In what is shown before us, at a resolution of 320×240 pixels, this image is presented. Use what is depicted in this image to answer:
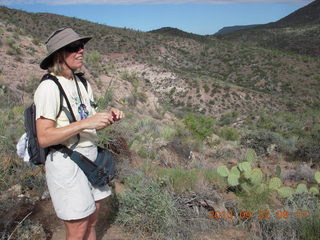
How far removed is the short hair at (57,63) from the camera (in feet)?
6.55

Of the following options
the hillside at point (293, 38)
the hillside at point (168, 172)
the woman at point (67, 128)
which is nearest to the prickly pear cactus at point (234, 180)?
the hillside at point (168, 172)

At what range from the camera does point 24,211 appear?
3248 millimetres

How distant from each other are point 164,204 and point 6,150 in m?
2.92

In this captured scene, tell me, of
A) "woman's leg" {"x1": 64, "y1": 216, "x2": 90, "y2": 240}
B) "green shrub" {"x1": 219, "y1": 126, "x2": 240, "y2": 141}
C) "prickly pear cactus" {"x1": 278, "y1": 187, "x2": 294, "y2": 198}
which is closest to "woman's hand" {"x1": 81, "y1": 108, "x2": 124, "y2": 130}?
"woman's leg" {"x1": 64, "y1": 216, "x2": 90, "y2": 240}

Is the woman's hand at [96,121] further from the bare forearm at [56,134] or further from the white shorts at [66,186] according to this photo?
the white shorts at [66,186]

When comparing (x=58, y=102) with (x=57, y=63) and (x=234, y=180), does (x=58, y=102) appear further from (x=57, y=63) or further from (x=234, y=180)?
(x=234, y=180)

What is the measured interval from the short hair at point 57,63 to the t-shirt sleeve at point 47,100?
0.17 m

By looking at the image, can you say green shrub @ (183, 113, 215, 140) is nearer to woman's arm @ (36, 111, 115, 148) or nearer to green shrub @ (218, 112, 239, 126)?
woman's arm @ (36, 111, 115, 148)

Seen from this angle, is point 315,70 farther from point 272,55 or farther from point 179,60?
point 179,60

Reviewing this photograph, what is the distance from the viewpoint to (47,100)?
5.93 ft

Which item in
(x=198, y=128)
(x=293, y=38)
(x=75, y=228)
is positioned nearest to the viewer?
(x=75, y=228)

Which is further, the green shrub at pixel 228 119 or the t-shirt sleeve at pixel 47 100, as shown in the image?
the green shrub at pixel 228 119

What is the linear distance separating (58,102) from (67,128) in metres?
0.21

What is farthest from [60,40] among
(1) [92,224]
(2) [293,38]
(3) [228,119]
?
(2) [293,38]
